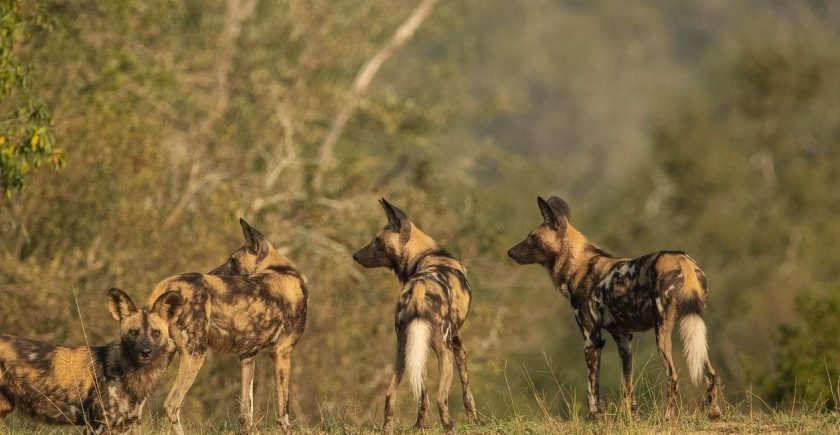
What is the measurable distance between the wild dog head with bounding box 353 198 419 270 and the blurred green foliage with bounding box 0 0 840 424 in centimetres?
115

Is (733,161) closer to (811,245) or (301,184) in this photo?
(811,245)

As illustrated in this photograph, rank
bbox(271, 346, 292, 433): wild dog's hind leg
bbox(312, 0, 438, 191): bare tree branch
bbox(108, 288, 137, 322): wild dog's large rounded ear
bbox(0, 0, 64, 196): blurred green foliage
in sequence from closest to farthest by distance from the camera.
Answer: bbox(108, 288, 137, 322): wild dog's large rounded ear, bbox(271, 346, 292, 433): wild dog's hind leg, bbox(0, 0, 64, 196): blurred green foliage, bbox(312, 0, 438, 191): bare tree branch

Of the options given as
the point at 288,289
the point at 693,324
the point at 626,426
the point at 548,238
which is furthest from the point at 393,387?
the point at 548,238

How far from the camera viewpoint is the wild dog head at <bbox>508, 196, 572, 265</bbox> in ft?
33.0

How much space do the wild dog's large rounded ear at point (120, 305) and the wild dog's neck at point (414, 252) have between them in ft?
7.38

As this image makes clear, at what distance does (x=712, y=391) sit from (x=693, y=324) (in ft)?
1.64

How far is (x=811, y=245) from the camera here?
1484 inches

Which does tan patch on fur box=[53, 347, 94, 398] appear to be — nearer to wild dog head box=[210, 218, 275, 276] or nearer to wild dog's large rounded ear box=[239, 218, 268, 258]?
wild dog head box=[210, 218, 275, 276]

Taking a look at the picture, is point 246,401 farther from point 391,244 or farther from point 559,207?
point 559,207

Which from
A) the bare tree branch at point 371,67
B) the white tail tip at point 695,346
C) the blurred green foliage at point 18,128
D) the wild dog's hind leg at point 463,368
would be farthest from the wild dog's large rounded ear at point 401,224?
the bare tree branch at point 371,67

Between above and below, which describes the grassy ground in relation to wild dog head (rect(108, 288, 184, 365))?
below

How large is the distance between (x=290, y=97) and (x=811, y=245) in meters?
20.5

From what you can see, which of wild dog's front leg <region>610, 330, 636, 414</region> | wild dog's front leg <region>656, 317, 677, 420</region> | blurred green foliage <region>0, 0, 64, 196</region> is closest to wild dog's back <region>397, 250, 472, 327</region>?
wild dog's front leg <region>610, 330, 636, 414</region>

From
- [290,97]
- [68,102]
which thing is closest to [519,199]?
[290,97]
